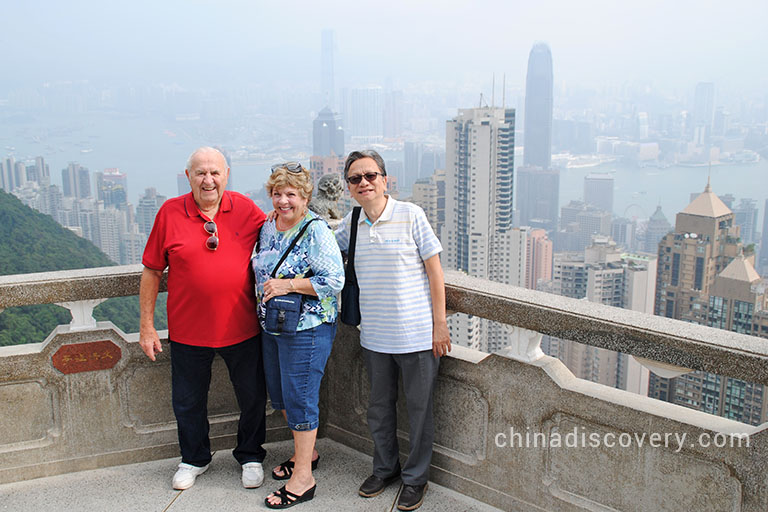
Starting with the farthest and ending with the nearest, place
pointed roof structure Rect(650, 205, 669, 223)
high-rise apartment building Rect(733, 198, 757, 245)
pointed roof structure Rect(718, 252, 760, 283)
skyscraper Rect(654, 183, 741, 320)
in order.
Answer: pointed roof structure Rect(650, 205, 669, 223) → high-rise apartment building Rect(733, 198, 757, 245) → skyscraper Rect(654, 183, 741, 320) → pointed roof structure Rect(718, 252, 760, 283)

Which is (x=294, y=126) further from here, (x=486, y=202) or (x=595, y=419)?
(x=595, y=419)

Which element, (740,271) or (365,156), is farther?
(740,271)

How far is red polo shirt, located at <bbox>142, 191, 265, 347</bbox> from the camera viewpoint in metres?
2.62

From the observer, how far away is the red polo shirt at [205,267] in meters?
2.62

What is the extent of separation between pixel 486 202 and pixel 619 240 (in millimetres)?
18656

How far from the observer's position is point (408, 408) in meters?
2.71

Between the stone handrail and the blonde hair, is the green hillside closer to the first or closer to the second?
the stone handrail

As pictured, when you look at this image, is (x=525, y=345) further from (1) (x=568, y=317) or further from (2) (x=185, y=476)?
(2) (x=185, y=476)

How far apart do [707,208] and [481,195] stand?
19641mm

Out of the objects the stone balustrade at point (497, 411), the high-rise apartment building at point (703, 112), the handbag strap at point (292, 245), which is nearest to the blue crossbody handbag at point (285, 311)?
the handbag strap at point (292, 245)

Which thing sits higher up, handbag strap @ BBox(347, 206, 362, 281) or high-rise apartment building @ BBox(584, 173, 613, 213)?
handbag strap @ BBox(347, 206, 362, 281)

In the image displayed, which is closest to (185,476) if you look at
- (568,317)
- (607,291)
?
(568,317)

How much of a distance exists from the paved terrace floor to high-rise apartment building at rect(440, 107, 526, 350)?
6217 centimetres

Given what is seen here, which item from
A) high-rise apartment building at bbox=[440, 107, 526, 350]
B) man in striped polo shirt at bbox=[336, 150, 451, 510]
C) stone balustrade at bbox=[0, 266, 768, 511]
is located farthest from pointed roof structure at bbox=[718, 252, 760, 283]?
man in striped polo shirt at bbox=[336, 150, 451, 510]
